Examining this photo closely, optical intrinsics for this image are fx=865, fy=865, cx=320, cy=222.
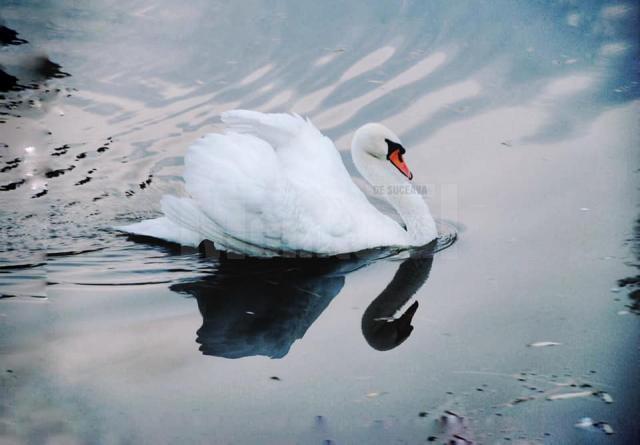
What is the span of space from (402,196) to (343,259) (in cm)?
100

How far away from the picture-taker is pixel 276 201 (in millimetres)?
6867

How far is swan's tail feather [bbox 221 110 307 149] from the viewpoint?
7.42m

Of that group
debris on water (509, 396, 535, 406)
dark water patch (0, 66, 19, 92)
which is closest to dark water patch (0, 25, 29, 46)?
dark water patch (0, 66, 19, 92)

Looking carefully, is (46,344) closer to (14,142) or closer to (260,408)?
(260,408)

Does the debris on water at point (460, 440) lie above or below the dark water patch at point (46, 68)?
below

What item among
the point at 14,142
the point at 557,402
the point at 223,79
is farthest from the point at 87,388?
the point at 223,79

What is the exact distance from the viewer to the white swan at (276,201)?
6.88 metres

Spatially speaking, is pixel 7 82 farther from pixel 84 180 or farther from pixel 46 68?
pixel 84 180

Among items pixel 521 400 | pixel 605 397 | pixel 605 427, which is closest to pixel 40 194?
pixel 521 400

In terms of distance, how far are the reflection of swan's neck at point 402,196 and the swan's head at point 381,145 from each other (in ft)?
0.16

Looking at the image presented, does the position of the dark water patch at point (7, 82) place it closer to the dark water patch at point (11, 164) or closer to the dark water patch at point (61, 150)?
the dark water patch at point (61, 150)

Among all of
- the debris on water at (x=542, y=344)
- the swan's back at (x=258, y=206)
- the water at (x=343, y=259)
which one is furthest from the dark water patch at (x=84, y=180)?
the debris on water at (x=542, y=344)

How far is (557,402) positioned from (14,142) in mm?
7116

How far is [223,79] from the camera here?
39.1ft
